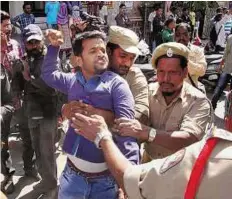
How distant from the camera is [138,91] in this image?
2342 millimetres

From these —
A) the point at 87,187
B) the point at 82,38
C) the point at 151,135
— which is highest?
the point at 82,38

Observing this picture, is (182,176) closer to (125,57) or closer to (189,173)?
(189,173)

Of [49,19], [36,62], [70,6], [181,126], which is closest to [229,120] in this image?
[181,126]

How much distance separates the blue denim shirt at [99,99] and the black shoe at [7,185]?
2.00m

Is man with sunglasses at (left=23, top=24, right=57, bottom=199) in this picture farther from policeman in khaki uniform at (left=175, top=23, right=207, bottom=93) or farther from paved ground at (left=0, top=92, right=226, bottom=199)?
policeman in khaki uniform at (left=175, top=23, right=207, bottom=93)

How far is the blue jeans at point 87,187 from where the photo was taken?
2184mm

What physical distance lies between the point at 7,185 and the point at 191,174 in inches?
123

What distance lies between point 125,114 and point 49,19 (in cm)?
899

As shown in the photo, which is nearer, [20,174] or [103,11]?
[20,174]

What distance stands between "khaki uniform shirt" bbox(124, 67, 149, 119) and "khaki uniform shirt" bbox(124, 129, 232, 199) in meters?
0.78

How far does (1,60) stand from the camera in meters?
3.78

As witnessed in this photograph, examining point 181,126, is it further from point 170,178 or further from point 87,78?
point 170,178

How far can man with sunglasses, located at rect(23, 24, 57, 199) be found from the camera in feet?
12.0

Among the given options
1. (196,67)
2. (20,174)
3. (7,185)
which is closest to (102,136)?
(196,67)
